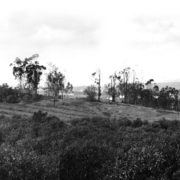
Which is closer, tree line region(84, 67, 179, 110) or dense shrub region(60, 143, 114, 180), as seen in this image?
dense shrub region(60, 143, 114, 180)

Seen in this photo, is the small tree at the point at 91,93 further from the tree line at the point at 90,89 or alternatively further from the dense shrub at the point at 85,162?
the dense shrub at the point at 85,162

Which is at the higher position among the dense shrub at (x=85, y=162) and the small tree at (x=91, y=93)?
A: the small tree at (x=91, y=93)

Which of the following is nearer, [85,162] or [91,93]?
[85,162]

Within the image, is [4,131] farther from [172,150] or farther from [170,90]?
[170,90]

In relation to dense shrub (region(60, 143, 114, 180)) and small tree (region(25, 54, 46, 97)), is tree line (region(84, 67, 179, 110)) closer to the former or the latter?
small tree (region(25, 54, 46, 97))

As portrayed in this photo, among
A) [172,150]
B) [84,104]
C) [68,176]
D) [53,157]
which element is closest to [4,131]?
[53,157]

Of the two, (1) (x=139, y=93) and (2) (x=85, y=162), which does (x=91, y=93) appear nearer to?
(1) (x=139, y=93)

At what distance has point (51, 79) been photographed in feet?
207

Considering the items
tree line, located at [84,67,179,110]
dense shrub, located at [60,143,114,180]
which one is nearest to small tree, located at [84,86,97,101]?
tree line, located at [84,67,179,110]

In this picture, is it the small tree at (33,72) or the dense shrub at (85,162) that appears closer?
the dense shrub at (85,162)

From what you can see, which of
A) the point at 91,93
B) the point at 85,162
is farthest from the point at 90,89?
the point at 85,162

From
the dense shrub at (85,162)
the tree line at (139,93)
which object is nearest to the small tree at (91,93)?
the tree line at (139,93)

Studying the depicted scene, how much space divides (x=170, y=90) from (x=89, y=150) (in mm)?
79106

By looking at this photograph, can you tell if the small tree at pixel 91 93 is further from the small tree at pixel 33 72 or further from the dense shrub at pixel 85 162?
the dense shrub at pixel 85 162
